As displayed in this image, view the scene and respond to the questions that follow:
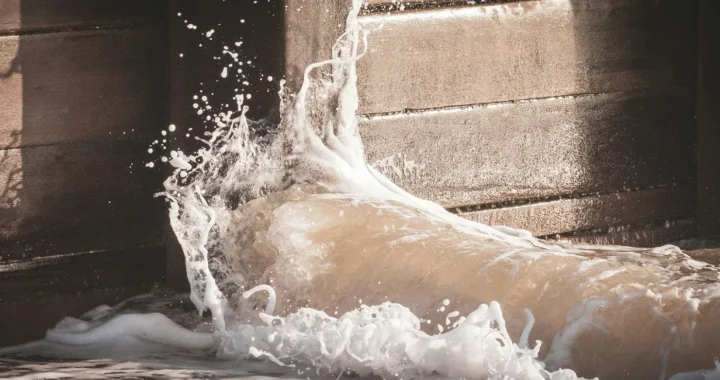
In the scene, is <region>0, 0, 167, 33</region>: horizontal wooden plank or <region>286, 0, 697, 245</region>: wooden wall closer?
<region>0, 0, 167, 33</region>: horizontal wooden plank

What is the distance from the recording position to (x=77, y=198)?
3.53 m

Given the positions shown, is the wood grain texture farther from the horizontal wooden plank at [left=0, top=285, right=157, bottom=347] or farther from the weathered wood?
the weathered wood

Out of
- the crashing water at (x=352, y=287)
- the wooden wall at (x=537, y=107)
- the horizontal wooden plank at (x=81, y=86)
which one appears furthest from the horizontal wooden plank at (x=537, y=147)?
the horizontal wooden plank at (x=81, y=86)

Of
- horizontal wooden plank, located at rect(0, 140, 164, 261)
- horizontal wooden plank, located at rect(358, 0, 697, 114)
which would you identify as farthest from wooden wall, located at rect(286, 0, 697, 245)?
horizontal wooden plank, located at rect(0, 140, 164, 261)

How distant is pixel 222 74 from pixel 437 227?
2.71 ft

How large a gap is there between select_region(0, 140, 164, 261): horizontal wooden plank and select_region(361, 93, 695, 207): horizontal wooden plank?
0.77 metres

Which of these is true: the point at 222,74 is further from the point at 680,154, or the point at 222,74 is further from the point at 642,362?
the point at 680,154

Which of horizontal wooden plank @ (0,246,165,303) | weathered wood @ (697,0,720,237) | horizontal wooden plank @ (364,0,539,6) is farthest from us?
weathered wood @ (697,0,720,237)

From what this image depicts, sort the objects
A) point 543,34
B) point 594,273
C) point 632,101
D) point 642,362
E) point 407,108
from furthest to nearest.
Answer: point 632,101 < point 543,34 < point 407,108 < point 594,273 < point 642,362

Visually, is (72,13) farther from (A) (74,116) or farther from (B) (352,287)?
(B) (352,287)

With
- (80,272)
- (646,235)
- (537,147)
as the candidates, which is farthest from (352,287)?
(646,235)

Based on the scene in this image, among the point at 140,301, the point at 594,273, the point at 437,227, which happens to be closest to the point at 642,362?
the point at 594,273

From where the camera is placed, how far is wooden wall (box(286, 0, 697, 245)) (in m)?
3.76

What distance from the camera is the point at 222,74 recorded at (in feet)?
11.3
